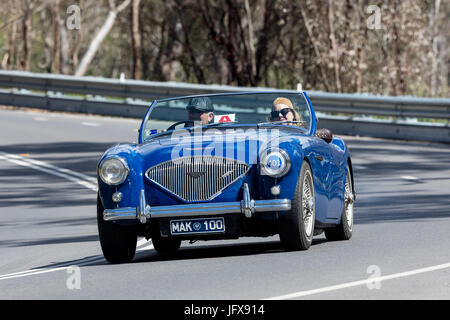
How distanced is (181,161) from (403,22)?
25078 mm

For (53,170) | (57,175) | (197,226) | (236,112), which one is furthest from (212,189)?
(53,170)

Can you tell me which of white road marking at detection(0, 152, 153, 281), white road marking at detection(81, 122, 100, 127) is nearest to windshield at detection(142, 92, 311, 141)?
white road marking at detection(0, 152, 153, 281)

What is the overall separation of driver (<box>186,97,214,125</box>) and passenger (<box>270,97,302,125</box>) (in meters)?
0.56

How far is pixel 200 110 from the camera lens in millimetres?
10711

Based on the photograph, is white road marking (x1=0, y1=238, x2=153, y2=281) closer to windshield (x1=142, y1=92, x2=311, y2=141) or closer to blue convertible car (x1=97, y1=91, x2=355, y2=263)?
blue convertible car (x1=97, y1=91, x2=355, y2=263)

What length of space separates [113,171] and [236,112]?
155 cm

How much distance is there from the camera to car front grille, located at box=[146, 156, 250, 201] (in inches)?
365

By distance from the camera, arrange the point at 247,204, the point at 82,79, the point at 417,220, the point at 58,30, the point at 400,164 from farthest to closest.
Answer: the point at 58,30 → the point at 82,79 → the point at 400,164 → the point at 417,220 → the point at 247,204

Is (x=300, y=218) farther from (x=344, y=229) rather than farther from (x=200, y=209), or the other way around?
(x=344, y=229)

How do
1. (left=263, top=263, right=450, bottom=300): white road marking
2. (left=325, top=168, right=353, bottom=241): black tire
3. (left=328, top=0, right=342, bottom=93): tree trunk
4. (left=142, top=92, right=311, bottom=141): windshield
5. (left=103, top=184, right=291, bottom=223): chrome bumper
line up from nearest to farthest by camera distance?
(left=263, top=263, right=450, bottom=300): white road marking, (left=103, top=184, right=291, bottom=223): chrome bumper, (left=142, top=92, right=311, bottom=141): windshield, (left=325, top=168, right=353, bottom=241): black tire, (left=328, top=0, right=342, bottom=93): tree trunk

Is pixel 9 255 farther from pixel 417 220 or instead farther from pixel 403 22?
pixel 403 22

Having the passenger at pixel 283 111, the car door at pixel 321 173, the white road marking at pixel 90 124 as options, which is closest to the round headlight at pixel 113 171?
the car door at pixel 321 173
